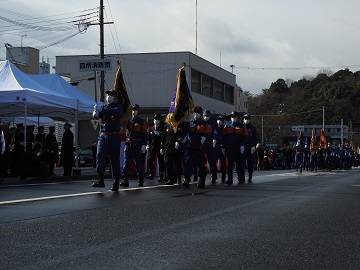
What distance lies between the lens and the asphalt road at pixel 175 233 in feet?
16.4

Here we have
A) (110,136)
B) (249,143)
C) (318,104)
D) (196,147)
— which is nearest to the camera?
(110,136)

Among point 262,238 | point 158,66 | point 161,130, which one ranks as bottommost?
point 262,238

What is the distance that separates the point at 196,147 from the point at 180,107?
158 cm

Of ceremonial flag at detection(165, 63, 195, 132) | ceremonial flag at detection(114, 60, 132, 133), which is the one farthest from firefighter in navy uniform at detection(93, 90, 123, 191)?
ceremonial flag at detection(114, 60, 132, 133)

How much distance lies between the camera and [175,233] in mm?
6391

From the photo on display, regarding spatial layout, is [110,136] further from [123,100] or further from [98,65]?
[98,65]

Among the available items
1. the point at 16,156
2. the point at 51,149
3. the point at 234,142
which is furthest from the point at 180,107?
the point at 51,149

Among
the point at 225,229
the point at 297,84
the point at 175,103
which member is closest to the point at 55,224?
the point at 225,229

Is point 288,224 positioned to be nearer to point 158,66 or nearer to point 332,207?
point 332,207

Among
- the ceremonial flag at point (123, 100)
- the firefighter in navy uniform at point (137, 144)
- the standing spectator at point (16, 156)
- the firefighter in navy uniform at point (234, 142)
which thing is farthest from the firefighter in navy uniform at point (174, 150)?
the standing spectator at point (16, 156)

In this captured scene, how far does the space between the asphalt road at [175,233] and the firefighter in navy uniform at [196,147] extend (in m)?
3.35

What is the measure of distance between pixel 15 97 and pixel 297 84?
108827 mm

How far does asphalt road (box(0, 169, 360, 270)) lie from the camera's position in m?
5.01

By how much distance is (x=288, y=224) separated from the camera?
730 cm
